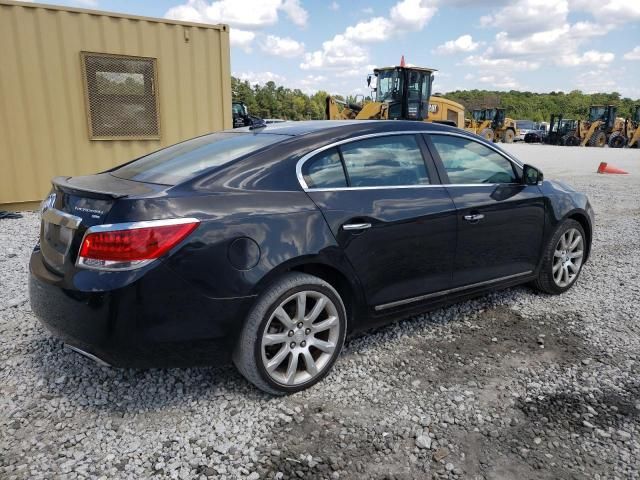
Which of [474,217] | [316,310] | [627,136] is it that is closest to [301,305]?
[316,310]

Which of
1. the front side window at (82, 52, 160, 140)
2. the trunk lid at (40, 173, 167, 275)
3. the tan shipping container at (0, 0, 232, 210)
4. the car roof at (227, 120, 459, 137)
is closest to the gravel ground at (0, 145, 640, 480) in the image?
the trunk lid at (40, 173, 167, 275)

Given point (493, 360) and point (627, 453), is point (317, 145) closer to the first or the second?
point (493, 360)

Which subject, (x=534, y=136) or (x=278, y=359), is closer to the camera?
(x=278, y=359)

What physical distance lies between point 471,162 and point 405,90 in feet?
52.8

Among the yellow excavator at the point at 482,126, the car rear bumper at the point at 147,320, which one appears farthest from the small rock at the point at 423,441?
the yellow excavator at the point at 482,126

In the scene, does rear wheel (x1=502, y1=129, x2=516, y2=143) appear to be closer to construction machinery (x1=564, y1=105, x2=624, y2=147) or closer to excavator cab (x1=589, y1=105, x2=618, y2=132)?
construction machinery (x1=564, y1=105, x2=624, y2=147)

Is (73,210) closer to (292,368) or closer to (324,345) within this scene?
(292,368)

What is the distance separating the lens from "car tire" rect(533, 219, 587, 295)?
424 centimetres

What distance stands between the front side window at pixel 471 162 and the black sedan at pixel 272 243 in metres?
0.01

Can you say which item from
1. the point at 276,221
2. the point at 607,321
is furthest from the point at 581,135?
the point at 276,221

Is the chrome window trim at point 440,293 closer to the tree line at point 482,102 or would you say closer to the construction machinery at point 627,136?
the construction machinery at point 627,136

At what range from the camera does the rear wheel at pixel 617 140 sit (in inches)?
1231

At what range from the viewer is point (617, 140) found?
3142 cm

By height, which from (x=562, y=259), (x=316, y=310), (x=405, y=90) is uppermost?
(x=405, y=90)
